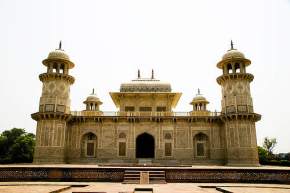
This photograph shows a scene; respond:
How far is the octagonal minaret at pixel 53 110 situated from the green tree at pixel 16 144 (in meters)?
16.3

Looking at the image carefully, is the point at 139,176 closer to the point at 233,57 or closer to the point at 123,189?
the point at 123,189

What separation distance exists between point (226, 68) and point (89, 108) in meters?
18.6

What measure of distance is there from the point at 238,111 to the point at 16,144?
33507mm

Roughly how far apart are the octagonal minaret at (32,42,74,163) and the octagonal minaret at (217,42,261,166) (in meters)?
15.8

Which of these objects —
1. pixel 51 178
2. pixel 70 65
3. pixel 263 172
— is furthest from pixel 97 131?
pixel 263 172

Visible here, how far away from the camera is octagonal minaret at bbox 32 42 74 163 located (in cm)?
2411

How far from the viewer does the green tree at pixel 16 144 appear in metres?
39.8

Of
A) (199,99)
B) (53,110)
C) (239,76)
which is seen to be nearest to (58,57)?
(53,110)

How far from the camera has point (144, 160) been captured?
25344 millimetres

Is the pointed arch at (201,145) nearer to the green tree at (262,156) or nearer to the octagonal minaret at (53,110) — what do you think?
the green tree at (262,156)

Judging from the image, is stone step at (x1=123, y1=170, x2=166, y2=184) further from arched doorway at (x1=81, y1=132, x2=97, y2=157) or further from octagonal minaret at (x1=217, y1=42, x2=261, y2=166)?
arched doorway at (x1=81, y1=132, x2=97, y2=157)

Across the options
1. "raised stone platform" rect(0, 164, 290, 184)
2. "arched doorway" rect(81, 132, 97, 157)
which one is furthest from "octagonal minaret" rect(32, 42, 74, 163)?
"raised stone platform" rect(0, 164, 290, 184)

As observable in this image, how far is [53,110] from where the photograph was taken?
24.9 metres

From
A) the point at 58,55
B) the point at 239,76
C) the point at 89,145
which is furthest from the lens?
the point at 89,145
